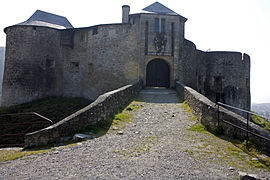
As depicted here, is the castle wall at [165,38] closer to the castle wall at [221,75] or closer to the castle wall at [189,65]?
the castle wall at [189,65]

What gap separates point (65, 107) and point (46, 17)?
413 inches

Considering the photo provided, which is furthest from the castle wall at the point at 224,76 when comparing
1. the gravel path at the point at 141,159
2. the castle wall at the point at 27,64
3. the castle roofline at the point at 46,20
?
the gravel path at the point at 141,159

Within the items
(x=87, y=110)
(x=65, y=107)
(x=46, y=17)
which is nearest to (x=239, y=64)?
(x=65, y=107)

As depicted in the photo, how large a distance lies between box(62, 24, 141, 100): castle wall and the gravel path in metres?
9.68

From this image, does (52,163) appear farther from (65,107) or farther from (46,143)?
(65,107)

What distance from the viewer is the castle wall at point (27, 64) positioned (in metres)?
16.4

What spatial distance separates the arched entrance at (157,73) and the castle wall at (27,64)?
8903mm

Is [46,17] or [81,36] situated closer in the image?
[81,36]

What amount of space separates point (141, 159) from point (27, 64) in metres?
16.0

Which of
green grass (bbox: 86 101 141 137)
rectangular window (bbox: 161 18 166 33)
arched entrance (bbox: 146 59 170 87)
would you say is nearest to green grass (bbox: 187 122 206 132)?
green grass (bbox: 86 101 141 137)

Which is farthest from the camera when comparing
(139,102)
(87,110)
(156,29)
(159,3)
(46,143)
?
(159,3)

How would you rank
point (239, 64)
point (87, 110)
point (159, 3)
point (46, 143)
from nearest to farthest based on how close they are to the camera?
point (46, 143), point (87, 110), point (159, 3), point (239, 64)

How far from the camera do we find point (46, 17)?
19.5 meters

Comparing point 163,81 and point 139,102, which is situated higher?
point 163,81
